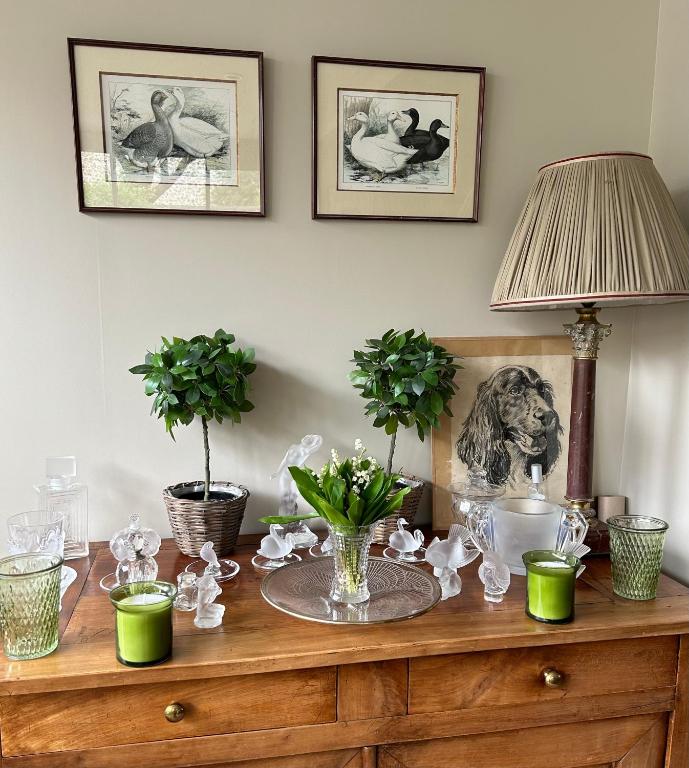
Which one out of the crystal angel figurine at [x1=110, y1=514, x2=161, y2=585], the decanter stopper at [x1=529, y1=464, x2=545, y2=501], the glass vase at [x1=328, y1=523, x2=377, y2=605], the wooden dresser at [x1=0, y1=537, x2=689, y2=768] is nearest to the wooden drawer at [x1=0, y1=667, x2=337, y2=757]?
the wooden dresser at [x1=0, y1=537, x2=689, y2=768]

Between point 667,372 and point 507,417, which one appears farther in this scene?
point 507,417

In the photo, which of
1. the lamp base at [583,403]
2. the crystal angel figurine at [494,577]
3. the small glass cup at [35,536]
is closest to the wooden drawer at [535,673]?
the crystal angel figurine at [494,577]

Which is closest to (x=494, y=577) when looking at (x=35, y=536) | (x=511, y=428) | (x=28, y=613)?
(x=511, y=428)

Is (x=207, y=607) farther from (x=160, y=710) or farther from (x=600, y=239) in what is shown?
(x=600, y=239)

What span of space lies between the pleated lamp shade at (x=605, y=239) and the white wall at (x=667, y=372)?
22 cm

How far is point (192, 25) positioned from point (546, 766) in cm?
174

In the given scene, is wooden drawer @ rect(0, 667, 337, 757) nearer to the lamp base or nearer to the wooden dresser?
the wooden dresser

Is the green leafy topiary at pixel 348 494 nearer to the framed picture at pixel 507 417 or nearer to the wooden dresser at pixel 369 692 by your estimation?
the wooden dresser at pixel 369 692

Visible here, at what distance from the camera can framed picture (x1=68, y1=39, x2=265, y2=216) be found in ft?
4.52

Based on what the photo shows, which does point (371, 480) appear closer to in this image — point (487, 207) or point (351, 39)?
point (487, 207)

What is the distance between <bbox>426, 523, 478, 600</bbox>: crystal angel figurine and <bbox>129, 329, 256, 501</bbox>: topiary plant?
53 cm

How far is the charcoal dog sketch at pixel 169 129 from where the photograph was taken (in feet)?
4.56

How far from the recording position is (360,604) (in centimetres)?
113

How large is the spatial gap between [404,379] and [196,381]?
0.47 metres
